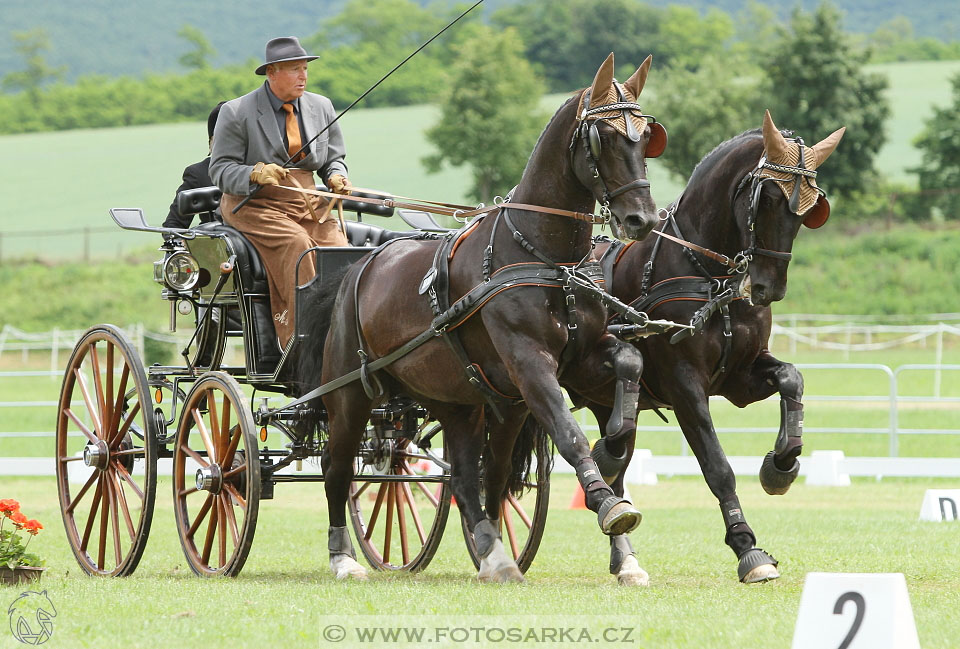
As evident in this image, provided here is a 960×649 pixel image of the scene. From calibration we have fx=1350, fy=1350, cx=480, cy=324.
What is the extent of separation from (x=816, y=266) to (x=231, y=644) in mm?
34466

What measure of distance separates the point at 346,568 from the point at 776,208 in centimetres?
299

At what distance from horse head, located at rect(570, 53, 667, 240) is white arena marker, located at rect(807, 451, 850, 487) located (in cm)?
885

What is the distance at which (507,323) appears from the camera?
244 inches

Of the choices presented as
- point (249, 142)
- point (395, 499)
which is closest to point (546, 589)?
point (395, 499)

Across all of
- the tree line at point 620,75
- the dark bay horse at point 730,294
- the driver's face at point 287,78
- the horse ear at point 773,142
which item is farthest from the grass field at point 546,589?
the tree line at point 620,75

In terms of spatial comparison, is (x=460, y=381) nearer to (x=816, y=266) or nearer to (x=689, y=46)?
(x=816, y=266)

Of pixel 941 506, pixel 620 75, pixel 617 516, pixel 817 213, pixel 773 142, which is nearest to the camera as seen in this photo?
pixel 617 516

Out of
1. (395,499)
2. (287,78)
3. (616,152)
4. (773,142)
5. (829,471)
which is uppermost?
(287,78)

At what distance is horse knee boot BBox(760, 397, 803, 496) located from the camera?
675cm

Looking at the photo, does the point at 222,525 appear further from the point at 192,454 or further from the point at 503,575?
the point at 503,575

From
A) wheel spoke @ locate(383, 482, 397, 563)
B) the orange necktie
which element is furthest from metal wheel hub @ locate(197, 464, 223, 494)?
the orange necktie

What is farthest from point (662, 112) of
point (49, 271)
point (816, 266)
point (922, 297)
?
point (49, 271)

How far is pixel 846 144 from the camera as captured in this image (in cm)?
A: 4422

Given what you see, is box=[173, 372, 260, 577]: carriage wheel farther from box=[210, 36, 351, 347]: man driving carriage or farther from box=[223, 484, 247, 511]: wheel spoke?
box=[210, 36, 351, 347]: man driving carriage
